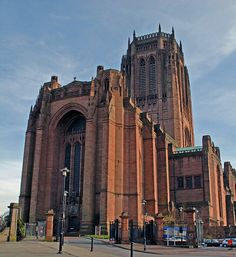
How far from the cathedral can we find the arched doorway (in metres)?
0.14

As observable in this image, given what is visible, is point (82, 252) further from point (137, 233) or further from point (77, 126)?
point (77, 126)

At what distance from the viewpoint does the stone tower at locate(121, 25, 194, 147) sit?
256 ft

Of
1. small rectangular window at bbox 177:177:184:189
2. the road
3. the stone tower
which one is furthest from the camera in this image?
the stone tower

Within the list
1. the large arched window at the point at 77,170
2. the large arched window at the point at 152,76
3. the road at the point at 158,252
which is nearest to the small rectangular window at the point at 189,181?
the large arched window at the point at 77,170

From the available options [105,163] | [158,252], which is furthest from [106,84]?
[158,252]

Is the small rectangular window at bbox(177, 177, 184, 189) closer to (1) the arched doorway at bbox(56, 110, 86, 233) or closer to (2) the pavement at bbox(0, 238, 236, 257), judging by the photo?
(1) the arched doorway at bbox(56, 110, 86, 233)

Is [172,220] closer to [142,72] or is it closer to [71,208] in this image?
[71,208]

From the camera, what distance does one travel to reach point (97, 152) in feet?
153

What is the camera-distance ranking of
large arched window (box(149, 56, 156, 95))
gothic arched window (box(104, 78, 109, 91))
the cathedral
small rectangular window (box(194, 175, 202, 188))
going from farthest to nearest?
large arched window (box(149, 56, 156, 95))
small rectangular window (box(194, 175, 202, 188))
gothic arched window (box(104, 78, 109, 91))
the cathedral

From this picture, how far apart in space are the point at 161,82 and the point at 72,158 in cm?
3672

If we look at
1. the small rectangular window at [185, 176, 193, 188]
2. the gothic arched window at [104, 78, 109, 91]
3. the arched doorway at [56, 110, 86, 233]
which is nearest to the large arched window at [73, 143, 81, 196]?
the arched doorway at [56, 110, 86, 233]

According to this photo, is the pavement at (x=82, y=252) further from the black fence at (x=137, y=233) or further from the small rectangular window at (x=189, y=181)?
the small rectangular window at (x=189, y=181)

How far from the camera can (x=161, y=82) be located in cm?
8050

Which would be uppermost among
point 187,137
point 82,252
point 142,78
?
point 142,78
